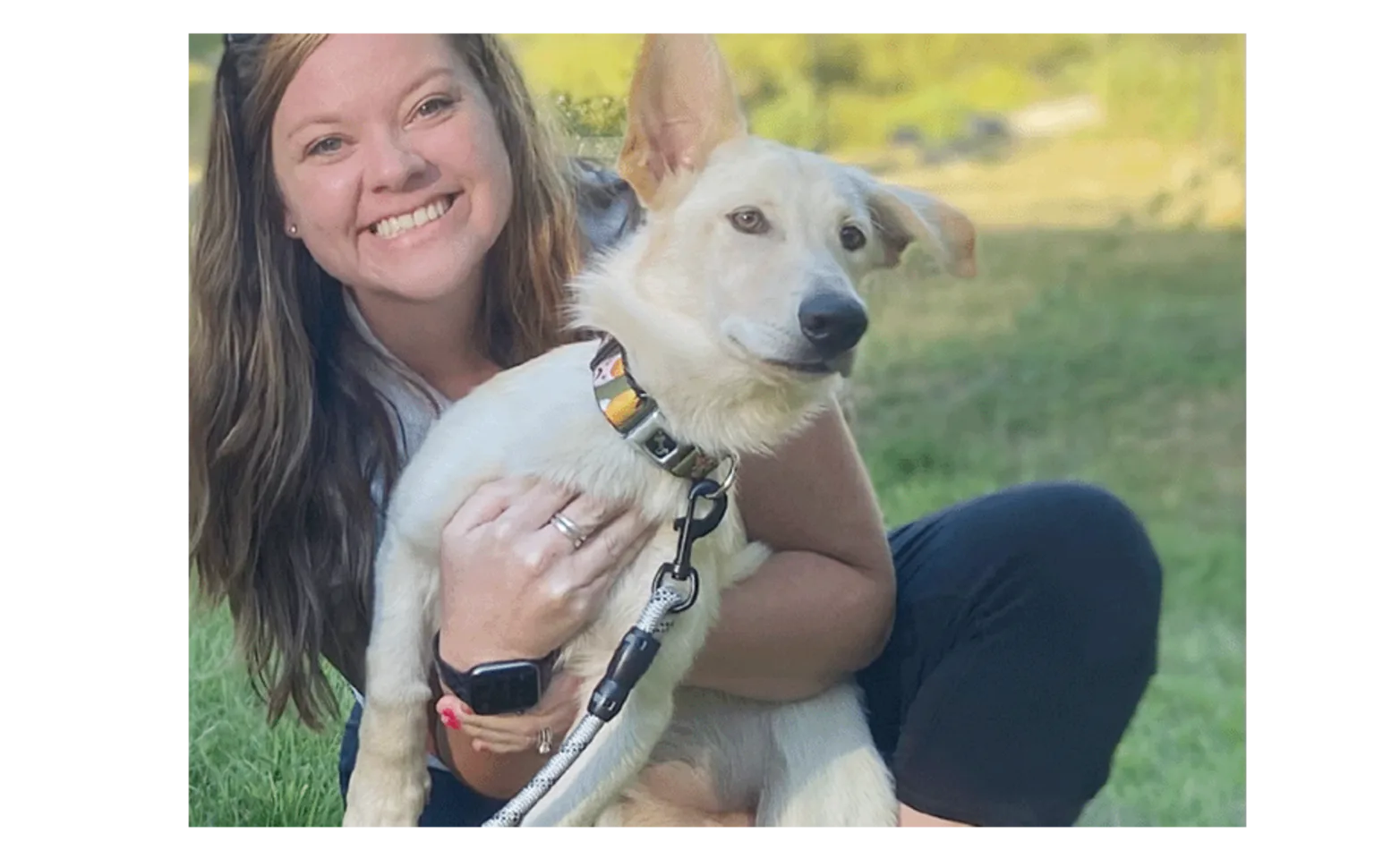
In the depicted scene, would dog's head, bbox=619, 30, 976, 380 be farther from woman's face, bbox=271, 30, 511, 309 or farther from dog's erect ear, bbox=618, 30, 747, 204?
woman's face, bbox=271, 30, 511, 309

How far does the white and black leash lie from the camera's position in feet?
6.31

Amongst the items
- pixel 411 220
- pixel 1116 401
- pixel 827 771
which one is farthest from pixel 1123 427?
pixel 411 220

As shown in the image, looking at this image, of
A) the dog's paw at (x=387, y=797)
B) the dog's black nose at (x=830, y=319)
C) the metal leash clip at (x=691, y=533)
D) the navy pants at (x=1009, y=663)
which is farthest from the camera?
the navy pants at (x=1009, y=663)

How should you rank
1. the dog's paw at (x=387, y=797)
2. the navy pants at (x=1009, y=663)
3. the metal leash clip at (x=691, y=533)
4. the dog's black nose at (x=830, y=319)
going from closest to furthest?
the dog's black nose at (x=830, y=319)
the metal leash clip at (x=691, y=533)
the dog's paw at (x=387, y=797)
the navy pants at (x=1009, y=663)

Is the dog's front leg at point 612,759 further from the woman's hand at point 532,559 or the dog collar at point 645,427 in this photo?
the dog collar at point 645,427

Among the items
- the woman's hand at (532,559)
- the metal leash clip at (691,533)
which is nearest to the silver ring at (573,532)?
the woman's hand at (532,559)

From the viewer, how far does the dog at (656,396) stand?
1.96 metres

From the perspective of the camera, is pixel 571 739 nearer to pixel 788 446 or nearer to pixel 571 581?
pixel 571 581

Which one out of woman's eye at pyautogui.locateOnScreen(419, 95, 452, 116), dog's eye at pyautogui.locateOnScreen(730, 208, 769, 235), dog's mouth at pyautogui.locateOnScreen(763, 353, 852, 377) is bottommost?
dog's mouth at pyautogui.locateOnScreen(763, 353, 852, 377)

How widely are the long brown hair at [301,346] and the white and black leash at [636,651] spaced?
31 centimetres

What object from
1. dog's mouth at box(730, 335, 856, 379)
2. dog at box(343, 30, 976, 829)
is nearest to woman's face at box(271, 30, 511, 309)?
dog at box(343, 30, 976, 829)

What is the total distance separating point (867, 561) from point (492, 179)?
2.39 feet

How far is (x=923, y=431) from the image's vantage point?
2299 mm
